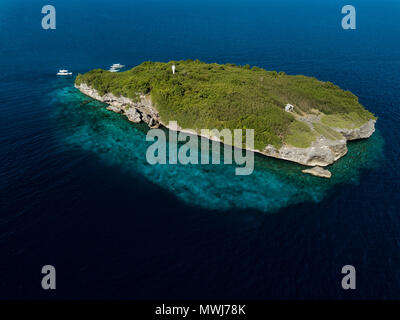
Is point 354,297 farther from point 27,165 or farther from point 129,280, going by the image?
point 27,165

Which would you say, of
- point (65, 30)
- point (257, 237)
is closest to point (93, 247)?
point (257, 237)

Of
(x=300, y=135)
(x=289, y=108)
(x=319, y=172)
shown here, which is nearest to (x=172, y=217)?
(x=319, y=172)

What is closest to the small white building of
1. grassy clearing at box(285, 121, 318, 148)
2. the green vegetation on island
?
the green vegetation on island

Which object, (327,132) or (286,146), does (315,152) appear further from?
(327,132)

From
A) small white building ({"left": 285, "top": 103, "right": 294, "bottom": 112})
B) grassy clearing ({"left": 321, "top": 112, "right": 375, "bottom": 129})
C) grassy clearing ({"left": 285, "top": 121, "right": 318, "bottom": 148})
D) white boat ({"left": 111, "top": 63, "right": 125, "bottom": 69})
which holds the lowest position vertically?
grassy clearing ({"left": 285, "top": 121, "right": 318, "bottom": 148})

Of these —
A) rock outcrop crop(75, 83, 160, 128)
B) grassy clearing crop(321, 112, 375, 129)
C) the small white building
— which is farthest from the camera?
rock outcrop crop(75, 83, 160, 128)

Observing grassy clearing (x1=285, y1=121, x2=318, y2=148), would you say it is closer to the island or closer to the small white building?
the island

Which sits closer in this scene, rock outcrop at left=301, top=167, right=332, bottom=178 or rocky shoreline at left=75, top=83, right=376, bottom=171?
rock outcrop at left=301, top=167, right=332, bottom=178
